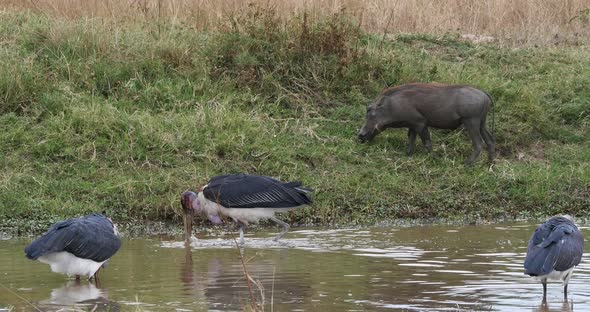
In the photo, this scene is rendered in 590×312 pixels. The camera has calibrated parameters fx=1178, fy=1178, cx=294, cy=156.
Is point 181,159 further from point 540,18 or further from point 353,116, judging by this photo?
point 540,18

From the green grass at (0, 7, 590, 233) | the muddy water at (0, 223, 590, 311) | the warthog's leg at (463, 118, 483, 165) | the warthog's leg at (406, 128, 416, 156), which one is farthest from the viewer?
the warthog's leg at (406, 128, 416, 156)

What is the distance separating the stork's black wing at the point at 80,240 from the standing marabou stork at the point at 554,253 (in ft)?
10.4

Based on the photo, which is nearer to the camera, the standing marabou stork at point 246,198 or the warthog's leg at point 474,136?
the standing marabou stork at point 246,198

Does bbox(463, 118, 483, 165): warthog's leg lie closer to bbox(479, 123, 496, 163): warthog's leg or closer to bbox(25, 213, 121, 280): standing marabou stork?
bbox(479, 123, 496, 163): warthog's leg

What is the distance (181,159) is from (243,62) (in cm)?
217

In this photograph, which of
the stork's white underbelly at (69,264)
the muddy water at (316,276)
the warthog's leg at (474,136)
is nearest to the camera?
the muddy water at (316,276)

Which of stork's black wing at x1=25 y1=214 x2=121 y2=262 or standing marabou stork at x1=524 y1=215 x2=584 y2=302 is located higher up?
stork's black wing at x1=25 y1=214 x2=121 y2=262

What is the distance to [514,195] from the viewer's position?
12.7 meters

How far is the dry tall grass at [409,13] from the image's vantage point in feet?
53.7

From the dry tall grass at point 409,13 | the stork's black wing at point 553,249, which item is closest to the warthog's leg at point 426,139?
the dry tall grass at point 409,13

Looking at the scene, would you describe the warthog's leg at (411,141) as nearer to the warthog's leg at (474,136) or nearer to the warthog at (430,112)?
the warthog at (430,112)

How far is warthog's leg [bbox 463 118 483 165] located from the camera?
44.3ft

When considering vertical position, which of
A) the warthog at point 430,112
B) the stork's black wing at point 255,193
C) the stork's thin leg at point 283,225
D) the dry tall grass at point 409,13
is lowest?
the stork's thin leg at point 283,225

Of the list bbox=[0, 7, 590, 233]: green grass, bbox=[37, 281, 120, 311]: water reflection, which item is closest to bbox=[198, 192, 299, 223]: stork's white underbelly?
bbox=[0, 7, 590, 233]: green grass
